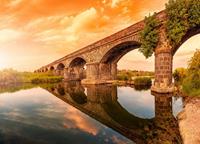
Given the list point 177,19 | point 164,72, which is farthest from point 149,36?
point 164,72

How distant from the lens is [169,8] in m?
26.2

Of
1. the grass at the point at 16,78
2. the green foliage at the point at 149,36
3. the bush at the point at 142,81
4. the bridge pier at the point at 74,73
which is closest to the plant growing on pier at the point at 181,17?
the green foliage at the point at 149,36

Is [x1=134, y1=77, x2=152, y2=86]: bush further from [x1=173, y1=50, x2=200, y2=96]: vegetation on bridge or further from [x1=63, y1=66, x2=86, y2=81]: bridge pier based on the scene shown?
[x1=63, y1=66, x2=86, y2=81]: bridge pier

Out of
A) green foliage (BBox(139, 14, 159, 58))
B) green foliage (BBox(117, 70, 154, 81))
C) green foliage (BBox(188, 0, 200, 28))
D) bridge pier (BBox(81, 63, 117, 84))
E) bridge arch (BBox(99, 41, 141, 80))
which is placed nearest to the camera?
green foliage (BBox(188, 0, 200, 28))

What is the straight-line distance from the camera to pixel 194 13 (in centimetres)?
2500

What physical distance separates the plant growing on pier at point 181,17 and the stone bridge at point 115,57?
1.33 meters

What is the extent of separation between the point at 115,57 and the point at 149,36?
730 inches

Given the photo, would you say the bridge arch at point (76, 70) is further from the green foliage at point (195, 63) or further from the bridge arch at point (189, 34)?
the green foliage at point (195, 63)

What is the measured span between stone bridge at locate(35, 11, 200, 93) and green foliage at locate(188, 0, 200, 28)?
2.28m

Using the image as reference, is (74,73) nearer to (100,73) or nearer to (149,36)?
(100,73)

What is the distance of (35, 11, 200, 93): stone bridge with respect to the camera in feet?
89.7

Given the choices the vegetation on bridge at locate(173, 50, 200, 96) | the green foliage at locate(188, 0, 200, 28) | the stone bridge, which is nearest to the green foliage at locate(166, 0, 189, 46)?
the green foliage at locate(188, 0, 200, 28)

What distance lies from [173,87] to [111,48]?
50.9 feet

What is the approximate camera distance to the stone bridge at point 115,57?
2733cm
